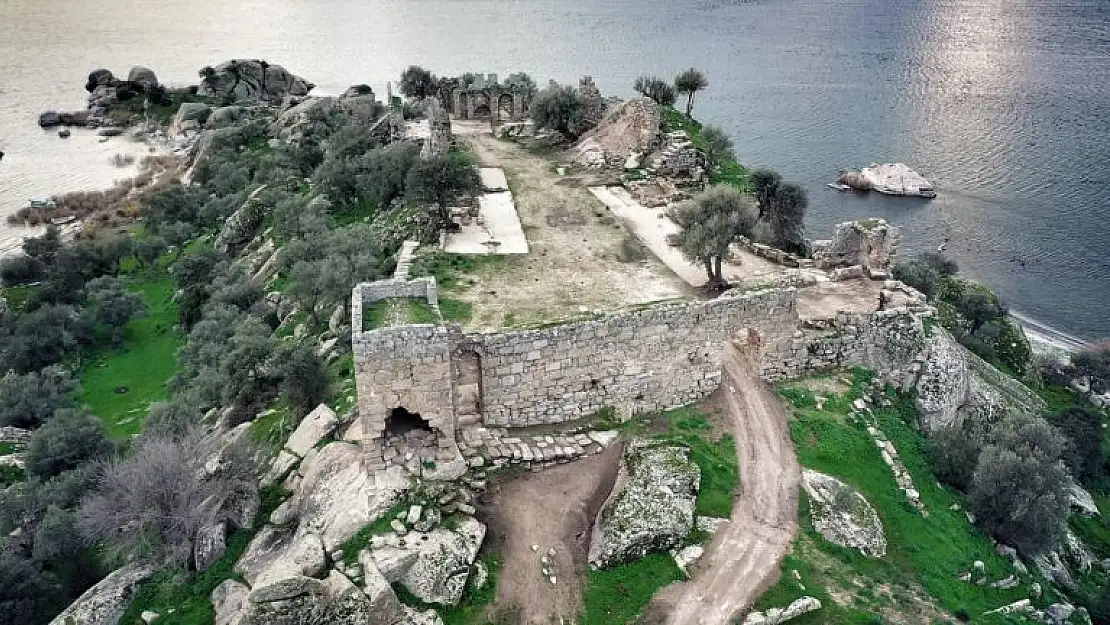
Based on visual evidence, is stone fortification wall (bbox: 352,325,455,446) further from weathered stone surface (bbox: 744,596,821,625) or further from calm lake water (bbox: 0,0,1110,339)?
calm lake water (bbox: 0,0,1110,339)

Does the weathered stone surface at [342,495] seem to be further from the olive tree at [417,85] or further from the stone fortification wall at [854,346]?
the olive tree at [417,85]

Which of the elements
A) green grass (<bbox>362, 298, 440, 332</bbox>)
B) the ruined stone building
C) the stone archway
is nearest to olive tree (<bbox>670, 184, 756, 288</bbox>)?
green grass (<bbox>362, 298, 440, 332</bbox>)

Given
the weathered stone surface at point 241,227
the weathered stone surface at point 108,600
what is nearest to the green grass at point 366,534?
the weathered stone surface at point 108,600

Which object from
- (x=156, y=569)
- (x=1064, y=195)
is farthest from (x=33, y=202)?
(x=1064, y=195)

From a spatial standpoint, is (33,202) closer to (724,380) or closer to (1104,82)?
(724,380)

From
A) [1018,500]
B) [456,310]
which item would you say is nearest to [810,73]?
[1018,500]
